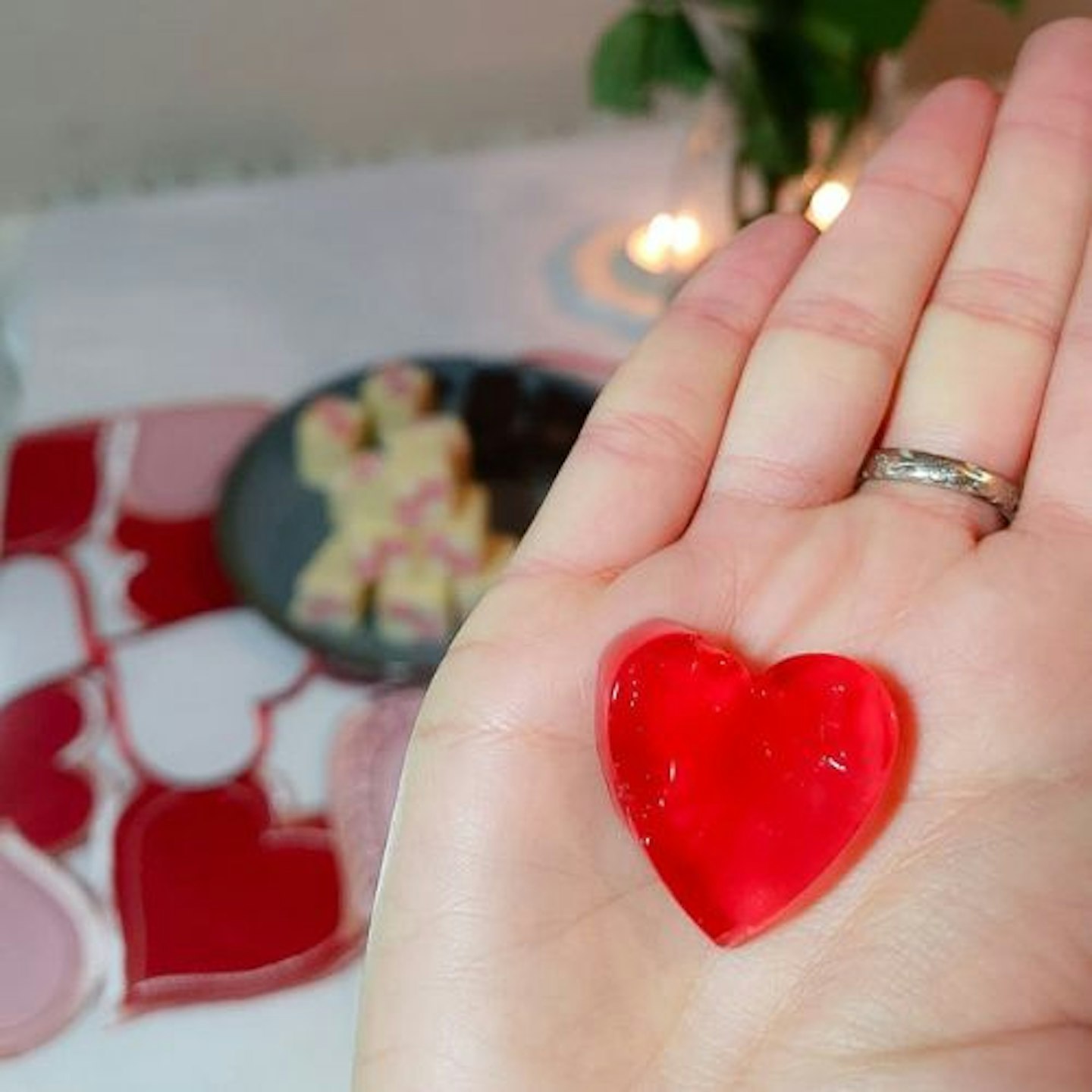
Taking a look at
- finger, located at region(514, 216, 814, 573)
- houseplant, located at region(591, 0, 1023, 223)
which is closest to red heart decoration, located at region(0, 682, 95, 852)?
finger, located at region(514, 216, 814, 573)

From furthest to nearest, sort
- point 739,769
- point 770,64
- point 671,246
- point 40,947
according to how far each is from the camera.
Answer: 1. point 671,246
2. point 770,64
3. point 40,947
4. point 739,769

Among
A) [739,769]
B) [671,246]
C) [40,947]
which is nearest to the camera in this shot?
[739,769]

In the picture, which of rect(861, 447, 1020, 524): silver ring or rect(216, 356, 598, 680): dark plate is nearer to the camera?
rect(861, 447, 1020, 524): silver ring

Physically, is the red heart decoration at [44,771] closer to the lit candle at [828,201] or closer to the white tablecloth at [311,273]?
the white tablecloth at [311,273]

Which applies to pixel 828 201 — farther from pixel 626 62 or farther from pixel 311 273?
pixel 311 273

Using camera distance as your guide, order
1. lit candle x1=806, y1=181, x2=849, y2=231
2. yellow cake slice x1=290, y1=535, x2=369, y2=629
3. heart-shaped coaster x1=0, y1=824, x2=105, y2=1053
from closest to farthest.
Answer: heart-shaped coaster x1=0, y1=824, x2=105, y2=1053 → yellow cake slice x1=290, y1=535, x2=369, y2=629 → lit candle x1=806, y1=181, x2=849, y2=231

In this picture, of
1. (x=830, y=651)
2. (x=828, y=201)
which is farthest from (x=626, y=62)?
(x=830, y=651)

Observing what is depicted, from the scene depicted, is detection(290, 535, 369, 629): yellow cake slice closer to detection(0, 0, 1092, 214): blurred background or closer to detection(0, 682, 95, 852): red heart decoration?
detection(0, 682, 95, 852): red heart decoration
